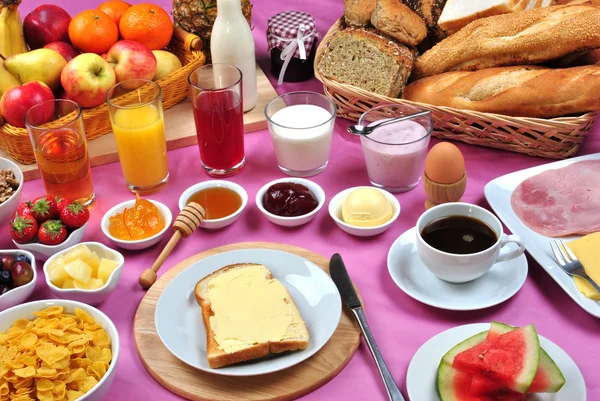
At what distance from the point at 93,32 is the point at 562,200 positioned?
137 centimetres

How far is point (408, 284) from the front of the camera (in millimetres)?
1380

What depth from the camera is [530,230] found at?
149cm

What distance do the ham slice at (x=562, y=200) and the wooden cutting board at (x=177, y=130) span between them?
0.80m

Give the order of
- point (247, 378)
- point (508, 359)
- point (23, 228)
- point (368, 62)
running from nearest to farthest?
point (508, 359) < point (247, 378) < point (23, 228) < point (368, 62)

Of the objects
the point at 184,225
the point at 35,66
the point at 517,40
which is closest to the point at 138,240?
the point at 184,225

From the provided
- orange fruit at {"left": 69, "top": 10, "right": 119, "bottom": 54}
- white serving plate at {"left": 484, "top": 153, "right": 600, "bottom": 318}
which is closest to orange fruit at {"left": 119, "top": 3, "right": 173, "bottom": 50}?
orange fruit at {"left": 69, "top": 10, "right": 119, "bottom": 54}

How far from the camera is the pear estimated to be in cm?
182

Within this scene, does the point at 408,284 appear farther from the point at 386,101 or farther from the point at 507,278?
the point at 386,101

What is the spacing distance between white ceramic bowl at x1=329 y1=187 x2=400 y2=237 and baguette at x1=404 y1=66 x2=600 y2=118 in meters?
0.37

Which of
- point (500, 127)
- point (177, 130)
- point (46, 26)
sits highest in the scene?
point (46, 26)

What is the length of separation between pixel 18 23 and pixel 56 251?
88 cm

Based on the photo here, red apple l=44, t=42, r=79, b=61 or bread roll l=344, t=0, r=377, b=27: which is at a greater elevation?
bread roll l=344, t=0, r=377, b=27

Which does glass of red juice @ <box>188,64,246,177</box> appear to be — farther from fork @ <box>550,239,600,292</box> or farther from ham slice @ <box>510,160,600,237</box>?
fork @ <box>550,239,600,292</box>

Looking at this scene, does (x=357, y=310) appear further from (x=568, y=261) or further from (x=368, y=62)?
(x=368, y=62)
